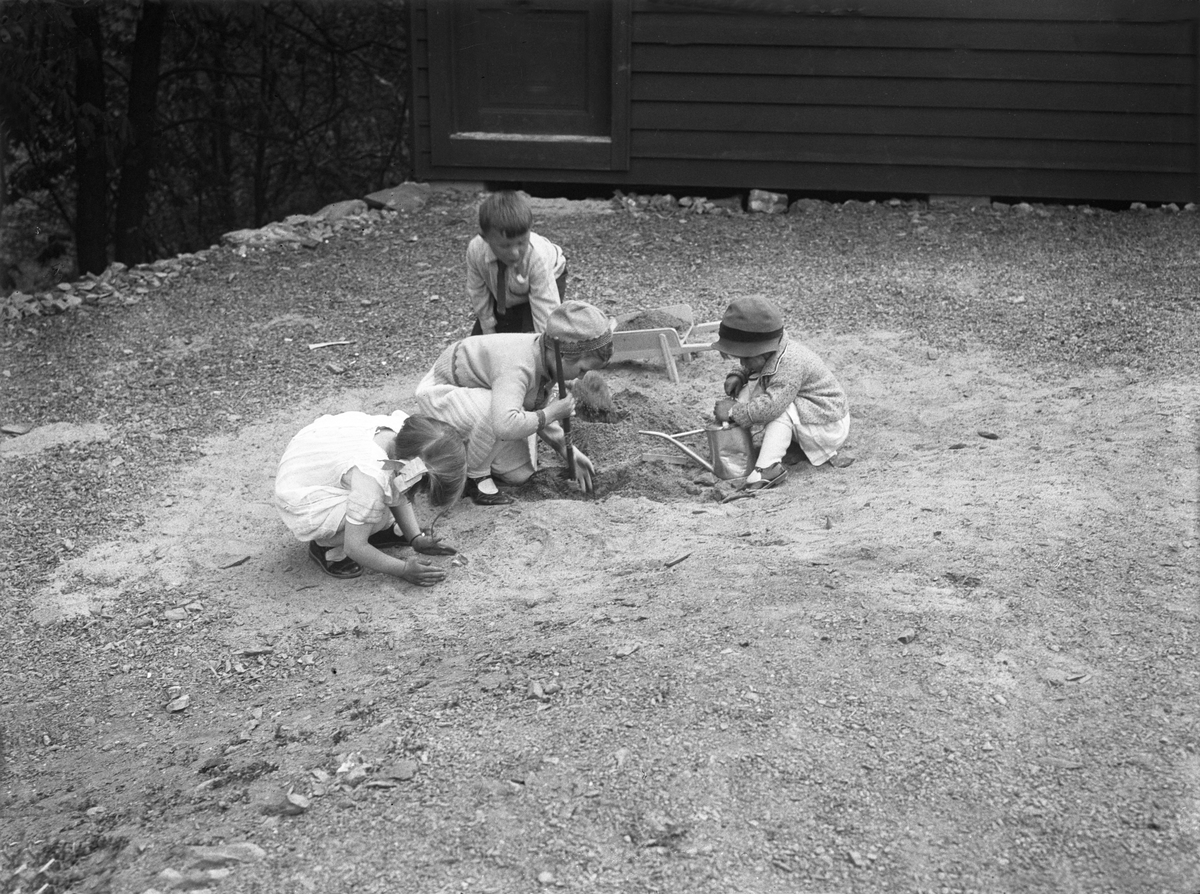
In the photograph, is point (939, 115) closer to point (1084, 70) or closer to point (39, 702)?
point (1084, 70)

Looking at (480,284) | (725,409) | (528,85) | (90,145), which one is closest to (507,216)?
(480,284)

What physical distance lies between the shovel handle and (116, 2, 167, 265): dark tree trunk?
6817mm

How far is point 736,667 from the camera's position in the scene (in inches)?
133

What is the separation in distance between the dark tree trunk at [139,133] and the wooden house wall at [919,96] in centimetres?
293

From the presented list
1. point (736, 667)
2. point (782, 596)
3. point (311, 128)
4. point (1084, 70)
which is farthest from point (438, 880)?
point (311, 128)

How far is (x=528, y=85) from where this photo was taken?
9.14 meters

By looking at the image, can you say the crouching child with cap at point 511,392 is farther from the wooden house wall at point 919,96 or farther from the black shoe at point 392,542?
the wooden house wall at point 919,96

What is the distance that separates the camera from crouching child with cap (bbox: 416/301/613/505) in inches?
182

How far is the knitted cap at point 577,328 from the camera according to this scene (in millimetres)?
4586

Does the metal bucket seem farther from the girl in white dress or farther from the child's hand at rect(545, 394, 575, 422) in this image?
the girl in white dress

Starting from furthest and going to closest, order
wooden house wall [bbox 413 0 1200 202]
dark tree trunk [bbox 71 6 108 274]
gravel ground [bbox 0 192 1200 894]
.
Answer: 1. dark tree trunk [bbox 71 6 108 274]
2. wooden house wall [bbox 413 0 1200 202]
3. gravel ground [bbox 0 192 1200 894]

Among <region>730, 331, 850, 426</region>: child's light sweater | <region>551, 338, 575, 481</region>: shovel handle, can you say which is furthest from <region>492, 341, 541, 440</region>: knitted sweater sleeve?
<region>730, 331, 850, 426</region>: child's light sweater

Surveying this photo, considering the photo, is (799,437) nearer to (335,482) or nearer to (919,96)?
(335,482)

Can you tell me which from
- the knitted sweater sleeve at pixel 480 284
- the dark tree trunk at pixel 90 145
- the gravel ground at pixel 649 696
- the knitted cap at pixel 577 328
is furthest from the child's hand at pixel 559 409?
the dark tree trunk at pixel 90 145
